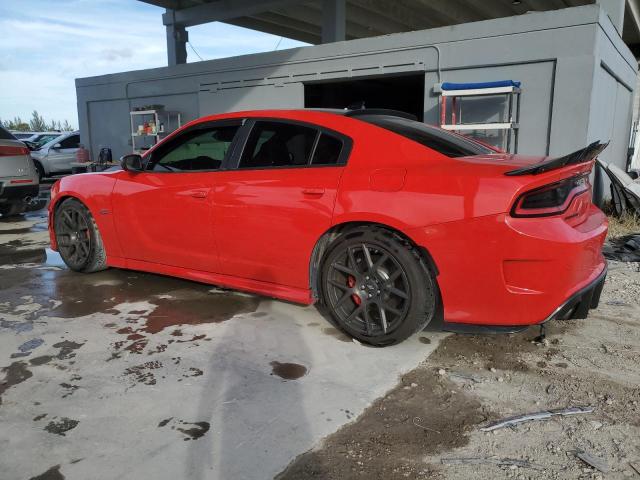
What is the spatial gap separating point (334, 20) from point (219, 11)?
13.0ft

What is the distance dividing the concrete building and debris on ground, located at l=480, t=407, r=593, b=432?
20.3 ft

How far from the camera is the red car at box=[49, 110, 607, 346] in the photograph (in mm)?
2703

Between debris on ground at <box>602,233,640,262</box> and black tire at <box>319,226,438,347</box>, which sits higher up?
black tire at <box>319,226,438,347</box>

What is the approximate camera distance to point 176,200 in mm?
3961

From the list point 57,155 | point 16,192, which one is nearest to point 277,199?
point 16,192

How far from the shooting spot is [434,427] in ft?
7.77

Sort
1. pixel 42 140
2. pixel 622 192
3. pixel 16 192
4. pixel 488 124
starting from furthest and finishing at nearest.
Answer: pixel 42 140, pixel 488 124, pixel 16 192, pixel 622 192

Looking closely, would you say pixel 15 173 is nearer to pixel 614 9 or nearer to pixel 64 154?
pixel 64 154

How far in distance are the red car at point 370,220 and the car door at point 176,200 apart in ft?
0.04

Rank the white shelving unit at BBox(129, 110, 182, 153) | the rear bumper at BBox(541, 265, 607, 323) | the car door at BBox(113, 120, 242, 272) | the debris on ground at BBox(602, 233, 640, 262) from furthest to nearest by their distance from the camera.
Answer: the white shelving unit at BBox(129, 110, 182, 153) < the debris on ground at BBox(602, 233, 640, 262) < the car door at BBox(113, 120, 242, 272) < the rear bumper at BBox(541, 265, 607, 323)

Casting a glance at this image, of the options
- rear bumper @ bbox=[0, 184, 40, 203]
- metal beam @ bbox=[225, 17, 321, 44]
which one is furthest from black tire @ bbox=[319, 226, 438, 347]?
metal beam @ bbox=[225, 17, 321, 44]

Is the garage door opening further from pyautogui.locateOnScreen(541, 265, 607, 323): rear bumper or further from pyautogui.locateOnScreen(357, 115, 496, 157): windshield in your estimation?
pyautogui.locateOnScreen(541, 265, 607, 323): rear bumper

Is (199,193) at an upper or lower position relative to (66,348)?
upper

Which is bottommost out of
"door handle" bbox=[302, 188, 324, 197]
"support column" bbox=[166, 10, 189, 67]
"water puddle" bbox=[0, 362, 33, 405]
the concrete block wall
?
"water puddle" bbox=[0, 362, 33, 405]
